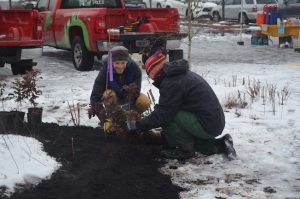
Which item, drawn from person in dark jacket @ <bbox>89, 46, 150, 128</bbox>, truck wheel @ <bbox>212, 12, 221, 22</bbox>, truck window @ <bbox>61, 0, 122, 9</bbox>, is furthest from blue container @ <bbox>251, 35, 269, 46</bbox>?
truck wheel @ <bbox>212, 12, 221, 22</bbox>

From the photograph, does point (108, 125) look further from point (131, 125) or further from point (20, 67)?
point (20, 67)

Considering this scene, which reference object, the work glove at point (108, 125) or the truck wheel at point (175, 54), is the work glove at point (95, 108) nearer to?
the work glove at point (108, 125)

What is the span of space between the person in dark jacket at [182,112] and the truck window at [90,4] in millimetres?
6400

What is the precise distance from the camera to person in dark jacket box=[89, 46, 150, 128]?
505 centimetres

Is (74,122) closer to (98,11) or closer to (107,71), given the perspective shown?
(107,71)

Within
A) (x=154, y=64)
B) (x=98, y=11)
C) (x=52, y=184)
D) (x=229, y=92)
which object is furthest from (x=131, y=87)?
(x=98, y=11)

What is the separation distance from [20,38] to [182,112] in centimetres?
603

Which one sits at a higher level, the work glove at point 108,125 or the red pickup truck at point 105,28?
the red pickup truck at point 105,28

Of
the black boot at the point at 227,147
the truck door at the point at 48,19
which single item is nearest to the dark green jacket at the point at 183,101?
the black boot at the point at 227,147

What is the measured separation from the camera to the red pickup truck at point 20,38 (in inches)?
360

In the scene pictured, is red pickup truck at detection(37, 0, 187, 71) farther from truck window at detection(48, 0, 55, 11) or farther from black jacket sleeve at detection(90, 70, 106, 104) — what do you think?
black jacket sleeve at detection(90, 70, 106, 104)

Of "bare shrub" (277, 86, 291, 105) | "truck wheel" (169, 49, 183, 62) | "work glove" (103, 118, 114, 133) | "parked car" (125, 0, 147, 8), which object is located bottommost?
"bare shrub" (277, 86, 291, 105)

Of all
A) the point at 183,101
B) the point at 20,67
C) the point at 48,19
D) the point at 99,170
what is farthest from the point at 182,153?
the point at 48,19

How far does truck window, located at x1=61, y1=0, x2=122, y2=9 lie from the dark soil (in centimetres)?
570
